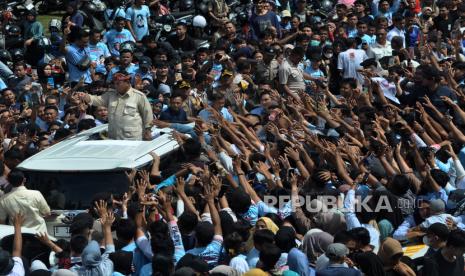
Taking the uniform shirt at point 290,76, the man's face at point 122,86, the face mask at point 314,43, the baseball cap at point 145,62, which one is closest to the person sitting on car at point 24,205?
the man's face at point 122,86

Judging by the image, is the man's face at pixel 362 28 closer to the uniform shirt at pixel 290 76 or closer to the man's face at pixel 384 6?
the man's face at pixel 384 6

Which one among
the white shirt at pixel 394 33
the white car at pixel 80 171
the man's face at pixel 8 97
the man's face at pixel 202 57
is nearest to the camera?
the white car at pixel 80 171

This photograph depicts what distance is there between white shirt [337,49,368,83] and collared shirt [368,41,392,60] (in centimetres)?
34

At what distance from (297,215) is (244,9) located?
49.6ft

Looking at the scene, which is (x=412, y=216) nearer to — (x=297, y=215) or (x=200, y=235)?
(x=297, y=215)

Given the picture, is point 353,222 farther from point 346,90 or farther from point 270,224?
point 346,90

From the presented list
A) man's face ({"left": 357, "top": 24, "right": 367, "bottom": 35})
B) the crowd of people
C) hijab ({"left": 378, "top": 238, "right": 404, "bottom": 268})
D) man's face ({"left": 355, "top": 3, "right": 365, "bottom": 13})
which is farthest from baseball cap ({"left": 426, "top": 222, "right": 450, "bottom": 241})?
man's face ({"left": 355, "top": 3, "right": 365, "bottom": 13})

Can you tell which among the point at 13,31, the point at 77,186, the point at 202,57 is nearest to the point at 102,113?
the point at 77,186

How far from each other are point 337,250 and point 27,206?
14.2 feet

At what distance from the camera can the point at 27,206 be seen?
13.7m

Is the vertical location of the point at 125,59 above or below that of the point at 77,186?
below

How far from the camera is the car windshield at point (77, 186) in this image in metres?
14.1

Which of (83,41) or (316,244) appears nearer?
(316,244)

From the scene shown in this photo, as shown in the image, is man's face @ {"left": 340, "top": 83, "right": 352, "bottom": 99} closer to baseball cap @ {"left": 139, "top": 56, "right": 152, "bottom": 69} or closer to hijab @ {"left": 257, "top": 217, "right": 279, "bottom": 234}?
baseball cap @ {"left": 139, "top": 56, "right": 152, "bottom": 69}
